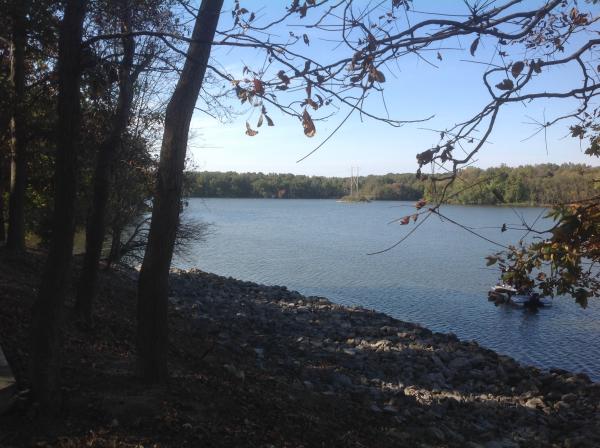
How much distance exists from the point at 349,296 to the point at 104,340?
16806mm

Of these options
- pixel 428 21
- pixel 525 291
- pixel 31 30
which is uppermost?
pixel 31 30

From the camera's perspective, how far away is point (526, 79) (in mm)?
3893

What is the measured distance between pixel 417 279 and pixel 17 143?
19.9 m

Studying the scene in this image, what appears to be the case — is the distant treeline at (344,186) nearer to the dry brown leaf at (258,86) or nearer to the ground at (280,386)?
the dry brown leaf at (258,86)

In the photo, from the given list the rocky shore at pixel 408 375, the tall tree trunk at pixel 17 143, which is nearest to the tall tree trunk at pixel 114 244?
the rocky shore at pixel 408 375

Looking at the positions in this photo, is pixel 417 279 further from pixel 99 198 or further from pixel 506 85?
pixel 506 85

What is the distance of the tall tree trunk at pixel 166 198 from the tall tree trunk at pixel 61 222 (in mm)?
1044

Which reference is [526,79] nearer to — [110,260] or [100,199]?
[100,199]

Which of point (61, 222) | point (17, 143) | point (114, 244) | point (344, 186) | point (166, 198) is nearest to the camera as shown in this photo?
point (61, 222)

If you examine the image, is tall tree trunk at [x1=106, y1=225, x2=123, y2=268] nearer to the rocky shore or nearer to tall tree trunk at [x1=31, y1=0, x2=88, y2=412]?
the rocky shore

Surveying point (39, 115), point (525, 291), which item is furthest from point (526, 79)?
point (39, 115)

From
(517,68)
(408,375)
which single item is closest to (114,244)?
(408,375)

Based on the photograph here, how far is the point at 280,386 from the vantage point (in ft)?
27.7

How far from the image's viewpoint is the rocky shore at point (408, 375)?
891cm
